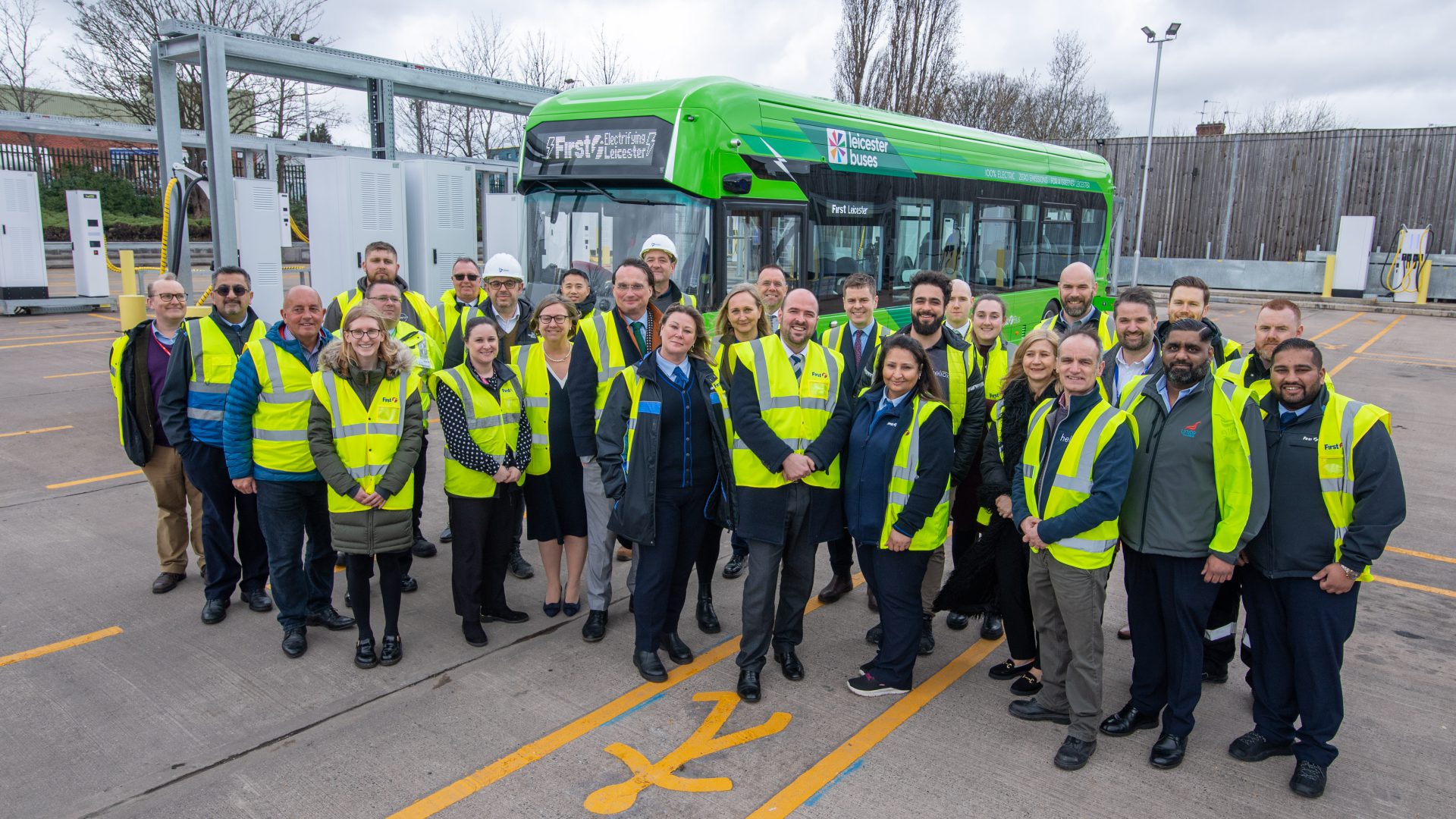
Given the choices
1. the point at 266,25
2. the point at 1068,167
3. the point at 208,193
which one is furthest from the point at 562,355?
the point at 266,25

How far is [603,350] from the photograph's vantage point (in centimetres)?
491

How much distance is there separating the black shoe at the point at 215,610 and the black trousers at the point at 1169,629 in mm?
4618

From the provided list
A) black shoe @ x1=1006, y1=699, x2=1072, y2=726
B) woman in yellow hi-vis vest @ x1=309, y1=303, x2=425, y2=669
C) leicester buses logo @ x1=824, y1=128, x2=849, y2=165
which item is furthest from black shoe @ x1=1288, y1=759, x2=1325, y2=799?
leicester buses logo @ x1=824, y1=128, x2=849, y2=165

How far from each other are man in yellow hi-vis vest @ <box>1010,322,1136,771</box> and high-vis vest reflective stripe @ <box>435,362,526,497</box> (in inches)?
100

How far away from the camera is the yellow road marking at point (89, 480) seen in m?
7.37

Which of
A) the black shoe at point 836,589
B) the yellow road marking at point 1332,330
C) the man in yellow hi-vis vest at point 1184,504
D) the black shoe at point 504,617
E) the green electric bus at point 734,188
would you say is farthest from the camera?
the yellow road marking at point 1332,330

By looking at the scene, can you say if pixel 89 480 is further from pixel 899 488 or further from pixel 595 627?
pixel 899 488

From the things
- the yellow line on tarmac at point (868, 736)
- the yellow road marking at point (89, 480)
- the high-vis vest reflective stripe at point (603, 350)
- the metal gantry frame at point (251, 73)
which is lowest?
the yellow line on tarmac at point (868, 736)

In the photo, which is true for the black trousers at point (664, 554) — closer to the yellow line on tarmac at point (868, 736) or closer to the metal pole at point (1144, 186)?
the yellow line on tarmac at point (868, 736)

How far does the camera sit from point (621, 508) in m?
4.39

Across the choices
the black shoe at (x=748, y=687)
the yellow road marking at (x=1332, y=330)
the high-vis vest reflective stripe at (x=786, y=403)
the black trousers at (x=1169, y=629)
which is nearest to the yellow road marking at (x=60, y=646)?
the black shoe at (x=748, y=687)

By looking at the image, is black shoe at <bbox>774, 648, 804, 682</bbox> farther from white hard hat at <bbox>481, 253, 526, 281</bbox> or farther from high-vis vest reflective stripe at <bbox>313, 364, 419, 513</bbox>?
white hard hat at <bbox>481, 253, 526, 281</bbox>

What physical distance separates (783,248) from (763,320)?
3.06m

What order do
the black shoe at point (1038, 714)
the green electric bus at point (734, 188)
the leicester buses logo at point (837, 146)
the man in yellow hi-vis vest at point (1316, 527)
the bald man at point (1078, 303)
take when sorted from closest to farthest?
the man in yellow hi-vis vest at point (1316, 527)
the black shoe at point (1038, 714)
the bald man at point (1078, 303)
the green electric bus at point (734, 188)
the leicester buses logo at point (837, 146)
